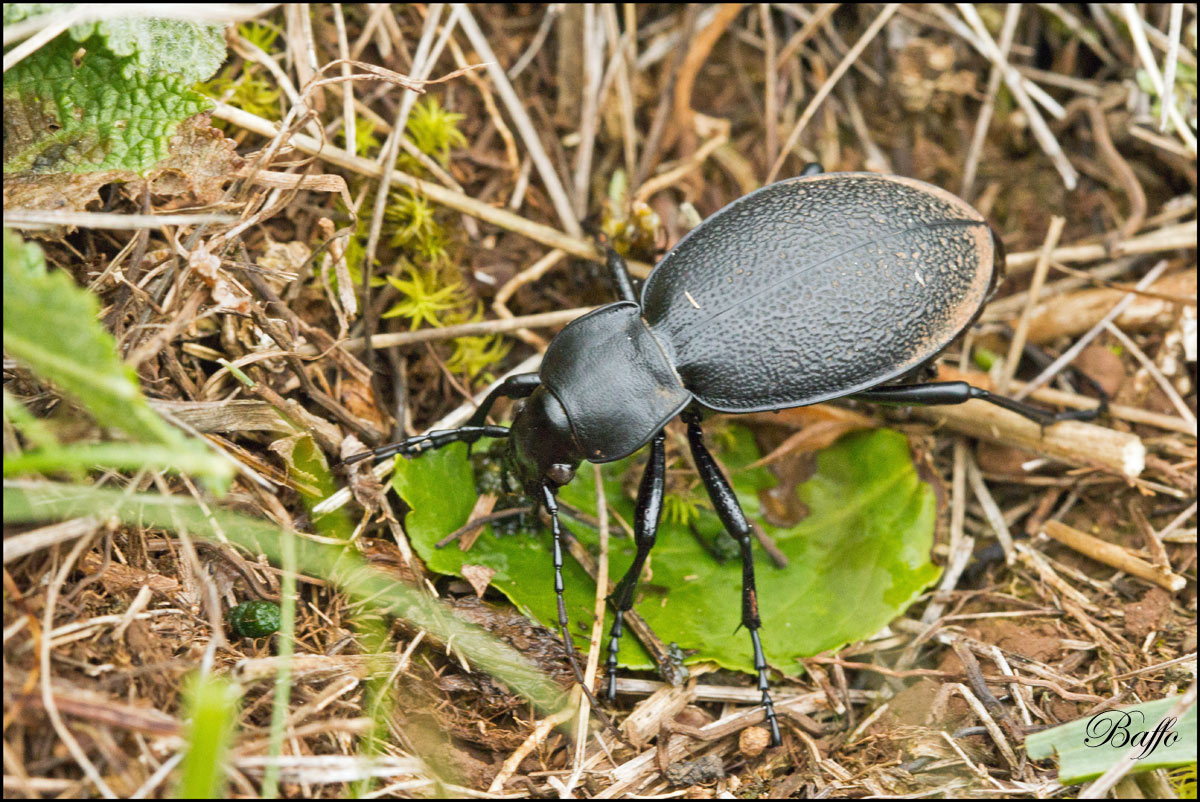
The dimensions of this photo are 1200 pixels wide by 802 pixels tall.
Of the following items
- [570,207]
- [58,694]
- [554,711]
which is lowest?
[554,711]

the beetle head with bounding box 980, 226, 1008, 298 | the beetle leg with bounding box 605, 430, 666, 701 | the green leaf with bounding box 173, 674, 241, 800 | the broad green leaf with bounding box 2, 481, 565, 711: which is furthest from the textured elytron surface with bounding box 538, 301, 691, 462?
the green leaf with bounding box 173, 674, 241, 800

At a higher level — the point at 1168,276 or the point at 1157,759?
the point at 1168,276

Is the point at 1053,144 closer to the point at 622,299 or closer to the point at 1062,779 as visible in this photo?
the point at 622,299

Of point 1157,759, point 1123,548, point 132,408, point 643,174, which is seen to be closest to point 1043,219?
point 1123,548

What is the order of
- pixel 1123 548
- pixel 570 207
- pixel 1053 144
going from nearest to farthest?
pixel 1123 548 → pixel 570 207 → pixel 1053 144

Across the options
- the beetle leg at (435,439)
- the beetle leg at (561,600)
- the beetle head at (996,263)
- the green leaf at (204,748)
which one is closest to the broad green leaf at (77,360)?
the green leaf at (204,748)

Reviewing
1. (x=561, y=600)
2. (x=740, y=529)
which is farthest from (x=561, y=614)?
(x=740, y=529)

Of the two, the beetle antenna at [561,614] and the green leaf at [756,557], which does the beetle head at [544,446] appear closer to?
the beetle antenna at [561,614]

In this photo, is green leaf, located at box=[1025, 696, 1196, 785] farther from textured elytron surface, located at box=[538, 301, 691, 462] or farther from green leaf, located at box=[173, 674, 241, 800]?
green leaf, located at box=[173, 674, 241, 800]
